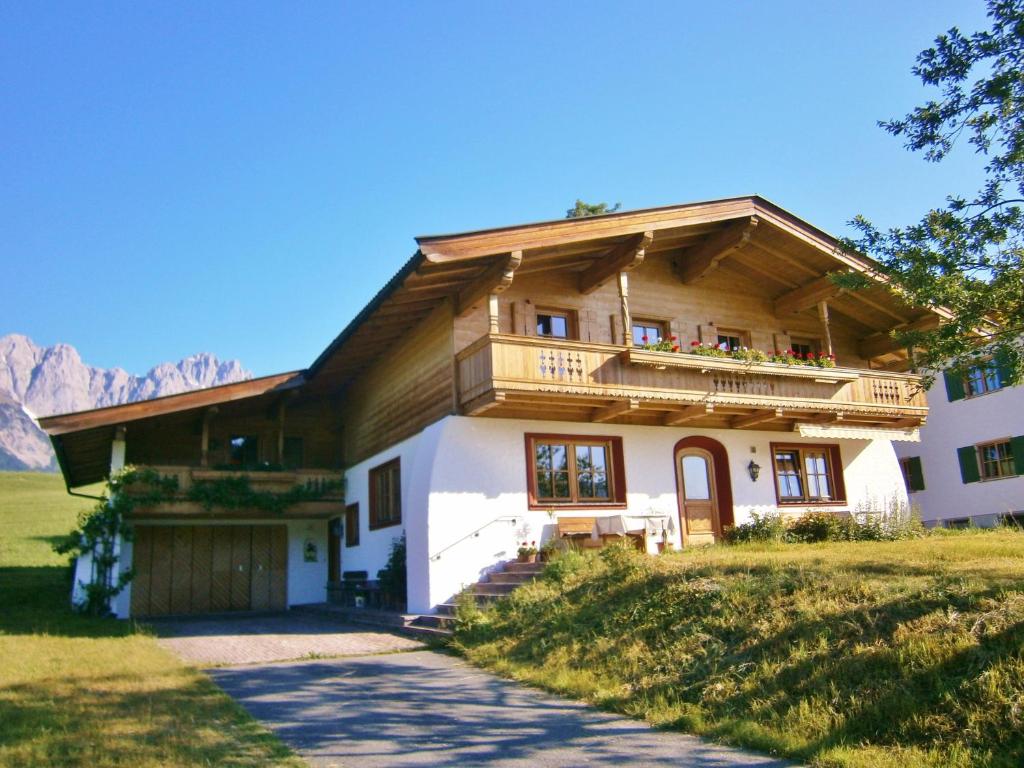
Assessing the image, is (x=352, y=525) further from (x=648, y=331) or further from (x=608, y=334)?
(x=648, y=331)

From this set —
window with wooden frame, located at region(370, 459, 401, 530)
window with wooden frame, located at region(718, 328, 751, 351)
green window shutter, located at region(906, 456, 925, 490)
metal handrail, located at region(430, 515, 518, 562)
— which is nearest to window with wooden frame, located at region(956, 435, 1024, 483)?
green window shutter, located at region(906, 456, 925, 490)

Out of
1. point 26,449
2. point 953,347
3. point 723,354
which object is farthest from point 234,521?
point 26,449

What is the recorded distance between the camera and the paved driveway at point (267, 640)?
504 inches

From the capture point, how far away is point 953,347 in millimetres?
9664

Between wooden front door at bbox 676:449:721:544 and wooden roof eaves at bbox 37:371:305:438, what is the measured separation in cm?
979

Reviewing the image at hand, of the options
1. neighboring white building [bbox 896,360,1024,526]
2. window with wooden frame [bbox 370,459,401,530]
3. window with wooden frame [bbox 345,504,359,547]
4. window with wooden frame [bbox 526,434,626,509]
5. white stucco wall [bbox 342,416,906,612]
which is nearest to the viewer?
white stucco wall [bbox 342,416,906,612]

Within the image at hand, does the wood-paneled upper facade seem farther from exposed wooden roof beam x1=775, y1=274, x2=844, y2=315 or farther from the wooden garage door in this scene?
the wooden garage door

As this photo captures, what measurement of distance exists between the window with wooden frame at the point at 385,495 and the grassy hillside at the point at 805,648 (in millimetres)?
6404

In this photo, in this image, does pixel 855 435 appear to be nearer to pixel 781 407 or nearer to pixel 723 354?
pixel 781 407

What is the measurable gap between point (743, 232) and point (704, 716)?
Result: 529 inches

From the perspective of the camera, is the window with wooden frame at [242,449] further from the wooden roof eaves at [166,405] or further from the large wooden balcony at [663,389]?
the large wooden balcony at [663,389]

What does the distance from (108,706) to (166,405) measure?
12.1 meters

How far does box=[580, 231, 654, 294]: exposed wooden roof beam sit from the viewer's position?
17.7 metres

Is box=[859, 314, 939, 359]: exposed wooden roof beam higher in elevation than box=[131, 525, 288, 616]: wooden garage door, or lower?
higher
